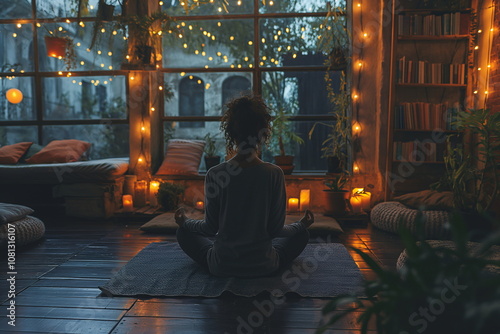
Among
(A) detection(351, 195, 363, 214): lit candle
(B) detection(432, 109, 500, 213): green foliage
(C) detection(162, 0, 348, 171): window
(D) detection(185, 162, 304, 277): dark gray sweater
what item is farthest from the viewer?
(C) detection(162, 0, 348, 171): window

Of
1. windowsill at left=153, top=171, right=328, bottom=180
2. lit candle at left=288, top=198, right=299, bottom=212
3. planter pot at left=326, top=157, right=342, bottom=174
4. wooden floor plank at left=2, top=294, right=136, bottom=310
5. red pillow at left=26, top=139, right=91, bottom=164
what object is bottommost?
wooden floor plank at left=2, top=294, right=136, bottom=310

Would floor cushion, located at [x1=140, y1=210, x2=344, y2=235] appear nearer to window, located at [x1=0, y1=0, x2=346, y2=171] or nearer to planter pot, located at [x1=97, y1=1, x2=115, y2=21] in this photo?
window, located at [x1=0, y1=0, x2=346, y2=171]

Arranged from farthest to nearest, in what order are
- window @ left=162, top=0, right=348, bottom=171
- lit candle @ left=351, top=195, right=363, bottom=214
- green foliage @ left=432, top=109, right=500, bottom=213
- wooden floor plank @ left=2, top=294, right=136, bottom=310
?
window @ left=162, top=0, right=348, bottom=171
lit candle @ left=351, top=195, right=363, bottom=214
green foliage @ left=432, top=109, right=500, bottom=213
wooden floor plank @ left=2, top=294, right=136, bottom=310

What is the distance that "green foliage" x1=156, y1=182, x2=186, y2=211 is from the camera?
4531 millimetres

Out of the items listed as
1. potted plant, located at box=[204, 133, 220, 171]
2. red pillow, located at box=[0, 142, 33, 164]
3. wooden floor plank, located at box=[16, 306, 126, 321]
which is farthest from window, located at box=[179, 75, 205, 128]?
wooden floor plank, located at box=[16, 306, 126, 321]

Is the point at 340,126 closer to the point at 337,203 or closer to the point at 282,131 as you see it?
the point at 282,131

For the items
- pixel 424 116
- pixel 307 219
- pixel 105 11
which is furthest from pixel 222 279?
pixel 105 11

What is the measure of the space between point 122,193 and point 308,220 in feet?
9.74

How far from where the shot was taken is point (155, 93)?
5.08 meters

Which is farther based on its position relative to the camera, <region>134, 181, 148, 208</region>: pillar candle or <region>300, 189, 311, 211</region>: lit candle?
<region>134, 181, 148, 208</region>: pillar candle

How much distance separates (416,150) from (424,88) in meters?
0.78

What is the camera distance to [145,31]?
468 cm

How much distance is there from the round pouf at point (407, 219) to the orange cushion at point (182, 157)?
2.15 meters

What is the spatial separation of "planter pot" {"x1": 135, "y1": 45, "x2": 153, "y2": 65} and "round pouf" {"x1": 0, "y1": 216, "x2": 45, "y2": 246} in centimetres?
208
